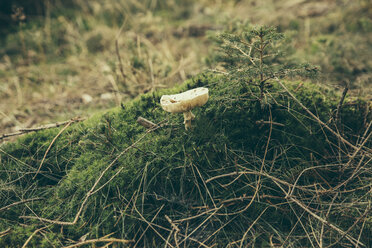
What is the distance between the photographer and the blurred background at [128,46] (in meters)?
3.62

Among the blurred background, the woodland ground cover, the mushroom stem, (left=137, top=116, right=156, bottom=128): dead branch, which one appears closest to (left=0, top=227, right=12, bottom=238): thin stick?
the woodland ground cover

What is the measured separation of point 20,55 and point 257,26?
604cm

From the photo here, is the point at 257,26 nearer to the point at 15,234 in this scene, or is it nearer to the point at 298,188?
the point at 298,188

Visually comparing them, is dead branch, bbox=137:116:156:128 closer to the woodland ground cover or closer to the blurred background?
the woodland ground cover

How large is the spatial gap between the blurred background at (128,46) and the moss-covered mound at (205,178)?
0.85 meters

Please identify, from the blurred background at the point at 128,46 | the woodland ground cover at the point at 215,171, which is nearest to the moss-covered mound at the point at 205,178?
the woodland ground cover at the point at 215,171

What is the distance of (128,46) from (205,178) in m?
2.82

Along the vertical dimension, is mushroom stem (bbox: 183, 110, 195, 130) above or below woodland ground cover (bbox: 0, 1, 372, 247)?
above

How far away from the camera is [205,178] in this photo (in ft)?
6.59

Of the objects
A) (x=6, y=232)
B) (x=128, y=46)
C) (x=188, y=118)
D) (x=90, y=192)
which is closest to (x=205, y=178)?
(x=188, y=118)

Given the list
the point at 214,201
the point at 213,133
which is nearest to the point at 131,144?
the point at 213,133

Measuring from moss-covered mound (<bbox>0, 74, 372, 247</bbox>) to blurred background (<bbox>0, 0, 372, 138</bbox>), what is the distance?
33.5 inches

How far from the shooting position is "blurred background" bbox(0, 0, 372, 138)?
11.9ft

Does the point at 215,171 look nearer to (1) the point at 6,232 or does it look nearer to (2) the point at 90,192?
(2) the point at 90,192
